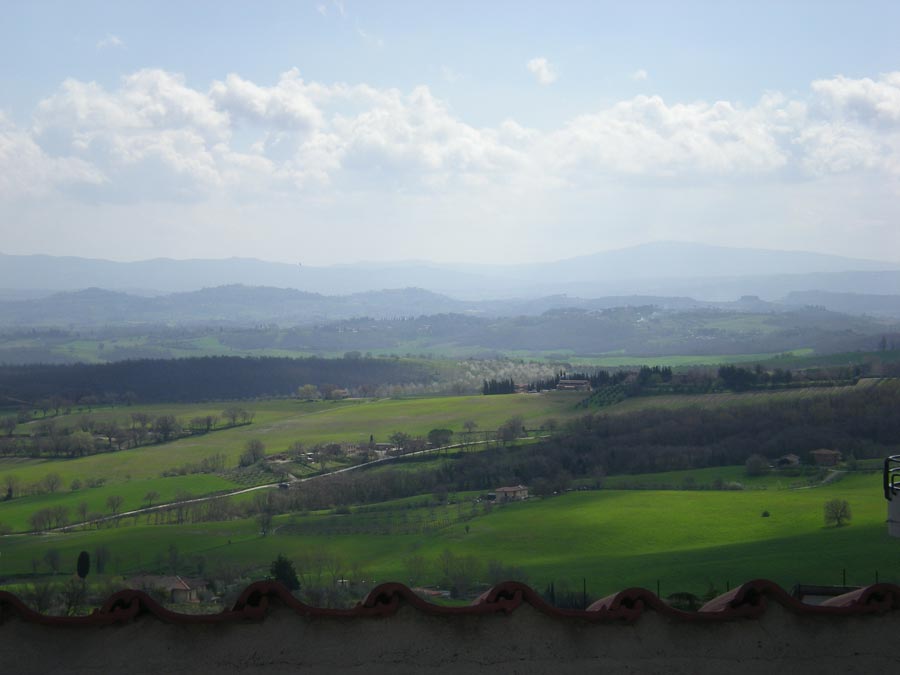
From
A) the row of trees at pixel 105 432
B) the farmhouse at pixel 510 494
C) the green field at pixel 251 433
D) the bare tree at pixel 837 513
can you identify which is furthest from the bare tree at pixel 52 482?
the bare tree at pixel 837 513

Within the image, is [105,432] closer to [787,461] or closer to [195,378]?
[195,378]

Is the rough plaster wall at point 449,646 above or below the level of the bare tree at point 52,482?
above

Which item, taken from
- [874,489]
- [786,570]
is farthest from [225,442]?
[786,570]

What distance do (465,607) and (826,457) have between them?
59.7 metres

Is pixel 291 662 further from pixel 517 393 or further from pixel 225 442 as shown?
pixel 517 393

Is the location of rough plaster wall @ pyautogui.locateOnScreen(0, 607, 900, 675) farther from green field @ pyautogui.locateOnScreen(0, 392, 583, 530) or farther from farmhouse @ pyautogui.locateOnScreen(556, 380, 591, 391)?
farmhouse @ pyautogui.locateOnScreen(556, 380, 591, 391)

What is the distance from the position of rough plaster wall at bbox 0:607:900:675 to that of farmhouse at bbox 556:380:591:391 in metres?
98.3

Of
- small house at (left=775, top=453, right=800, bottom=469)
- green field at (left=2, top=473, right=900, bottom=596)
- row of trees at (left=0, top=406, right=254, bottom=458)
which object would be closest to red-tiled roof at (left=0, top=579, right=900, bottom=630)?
green field at (left=2, top=473, right=900, bottom=596)

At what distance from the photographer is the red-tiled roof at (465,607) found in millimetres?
6727

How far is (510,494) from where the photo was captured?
2274 inches

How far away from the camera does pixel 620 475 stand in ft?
210

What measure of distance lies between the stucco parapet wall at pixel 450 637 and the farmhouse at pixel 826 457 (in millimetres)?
58020

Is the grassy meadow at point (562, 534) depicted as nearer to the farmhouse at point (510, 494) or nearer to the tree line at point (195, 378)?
the farmhouse at point (510, 494)

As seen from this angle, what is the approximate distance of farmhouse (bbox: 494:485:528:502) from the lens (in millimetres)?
57256
